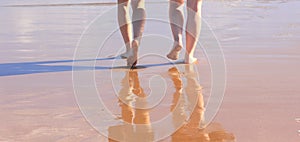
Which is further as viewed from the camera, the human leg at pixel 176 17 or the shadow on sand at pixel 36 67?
the human leg at pixel 176 17

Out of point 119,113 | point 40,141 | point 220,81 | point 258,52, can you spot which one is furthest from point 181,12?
point 40,141

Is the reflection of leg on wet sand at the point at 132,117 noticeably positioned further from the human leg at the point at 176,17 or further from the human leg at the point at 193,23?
the human leg at the point at 176,17

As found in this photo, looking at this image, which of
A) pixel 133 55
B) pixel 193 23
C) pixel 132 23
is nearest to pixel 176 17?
pixel 193 23

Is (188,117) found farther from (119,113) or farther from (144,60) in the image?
(144,60)

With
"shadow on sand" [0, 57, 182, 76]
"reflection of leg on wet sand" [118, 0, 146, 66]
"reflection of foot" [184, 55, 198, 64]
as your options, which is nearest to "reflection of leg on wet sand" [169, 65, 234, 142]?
"reflection of foot" [184, 55, 198, 64]

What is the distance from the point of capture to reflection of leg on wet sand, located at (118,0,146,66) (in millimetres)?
3782

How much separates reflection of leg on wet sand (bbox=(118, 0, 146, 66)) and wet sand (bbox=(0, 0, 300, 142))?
17 centimetres

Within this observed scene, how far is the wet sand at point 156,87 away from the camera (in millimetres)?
2361

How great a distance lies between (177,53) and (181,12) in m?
0.40

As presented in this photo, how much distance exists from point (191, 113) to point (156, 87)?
0.61 metres

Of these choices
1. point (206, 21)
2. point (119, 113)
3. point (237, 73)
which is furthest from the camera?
point (206, 21)

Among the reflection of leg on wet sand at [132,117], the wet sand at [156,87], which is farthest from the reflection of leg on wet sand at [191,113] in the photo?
the reflection of leg on wet sand at [132,117]

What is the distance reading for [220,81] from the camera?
329 centimetres

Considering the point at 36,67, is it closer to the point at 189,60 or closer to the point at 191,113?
the point at 189,60
